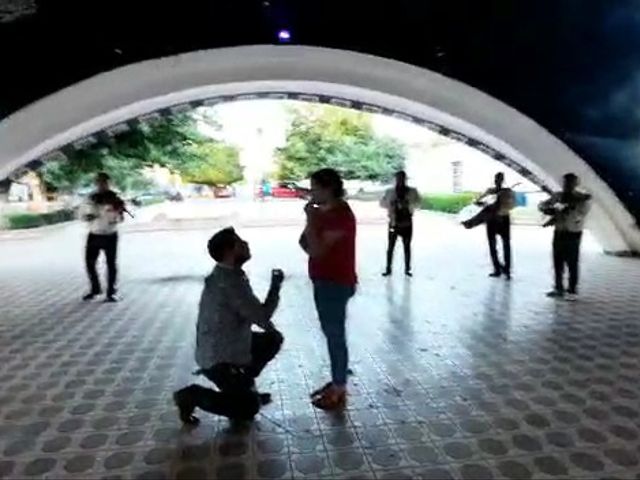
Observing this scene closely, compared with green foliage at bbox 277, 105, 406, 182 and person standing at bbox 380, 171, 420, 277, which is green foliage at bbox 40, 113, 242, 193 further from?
person standing at bbox 380, 171, 420, 277

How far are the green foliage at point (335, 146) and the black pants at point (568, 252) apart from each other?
19.5 m

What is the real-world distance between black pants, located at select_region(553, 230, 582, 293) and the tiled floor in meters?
0.32

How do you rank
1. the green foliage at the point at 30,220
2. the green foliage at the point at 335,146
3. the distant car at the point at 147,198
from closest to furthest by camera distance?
the green foliage at the point at 30,220, the distant car at the point at 147,198, the green foliage at the point at 335,146

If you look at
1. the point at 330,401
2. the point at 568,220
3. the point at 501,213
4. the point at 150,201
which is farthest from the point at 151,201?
the point at 330,401

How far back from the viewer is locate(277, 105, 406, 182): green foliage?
26578mm

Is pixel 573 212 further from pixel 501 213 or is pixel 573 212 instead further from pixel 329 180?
pixel 329 180

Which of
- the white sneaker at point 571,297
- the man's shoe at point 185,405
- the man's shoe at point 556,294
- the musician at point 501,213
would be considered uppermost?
the musician at point 501,213

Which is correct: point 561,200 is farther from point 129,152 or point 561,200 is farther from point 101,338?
point 129,152

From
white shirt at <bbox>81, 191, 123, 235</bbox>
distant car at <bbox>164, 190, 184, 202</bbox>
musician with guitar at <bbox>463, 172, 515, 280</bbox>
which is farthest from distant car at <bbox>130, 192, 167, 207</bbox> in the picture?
musician with guitar at <bbox>463, 172, 515, 280</bbox>

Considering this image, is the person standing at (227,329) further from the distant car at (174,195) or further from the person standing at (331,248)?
the distant car at (174,195)

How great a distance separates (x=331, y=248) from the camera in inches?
144

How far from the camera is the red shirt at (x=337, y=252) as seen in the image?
367cm

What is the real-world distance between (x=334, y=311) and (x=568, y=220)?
4087 millimetres

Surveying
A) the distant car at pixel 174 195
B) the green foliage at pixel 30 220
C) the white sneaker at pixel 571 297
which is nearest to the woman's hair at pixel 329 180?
the white sneaker at pixel 571 297
